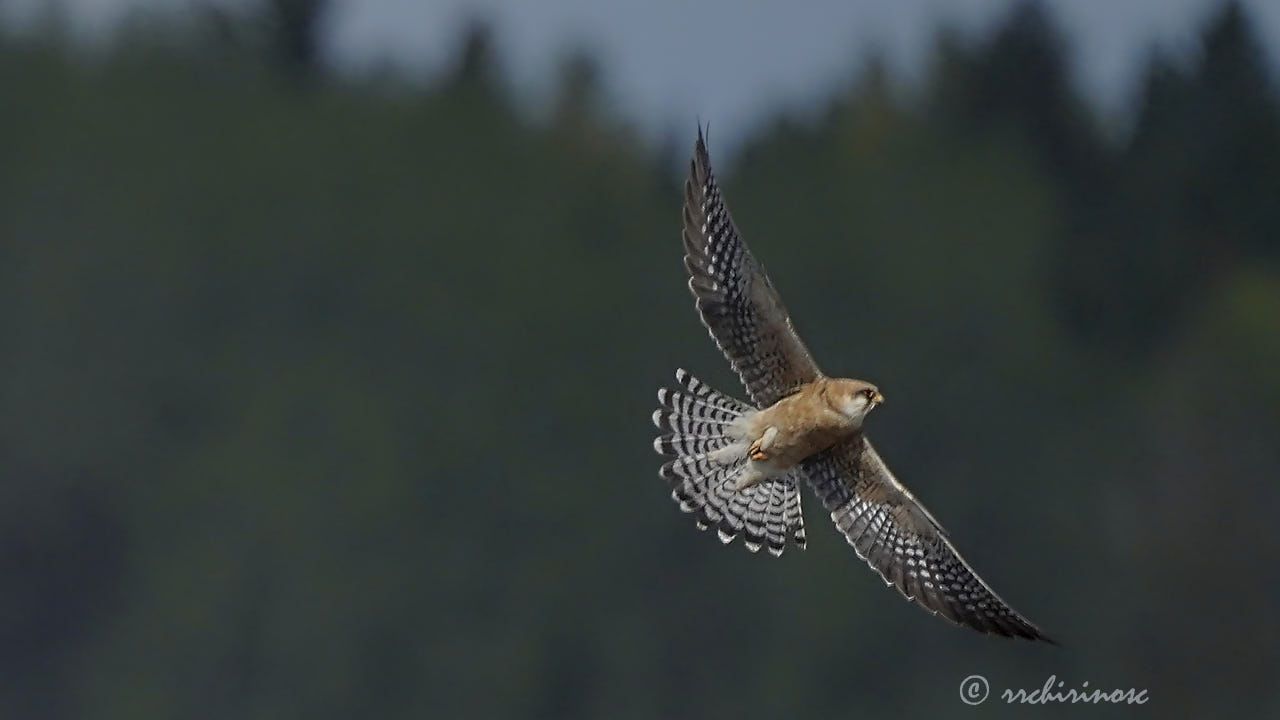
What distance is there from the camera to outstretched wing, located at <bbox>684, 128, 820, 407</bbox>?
33.3 ft

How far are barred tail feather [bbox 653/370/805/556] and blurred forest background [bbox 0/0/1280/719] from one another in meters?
11.3

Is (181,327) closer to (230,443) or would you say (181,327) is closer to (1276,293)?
(230,443)

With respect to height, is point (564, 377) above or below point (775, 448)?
below

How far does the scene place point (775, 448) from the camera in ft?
33.6

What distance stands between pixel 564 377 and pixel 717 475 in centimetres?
1670

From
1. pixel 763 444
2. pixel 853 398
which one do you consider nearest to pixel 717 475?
pixel 763 444

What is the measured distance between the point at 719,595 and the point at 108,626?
6.81 meters

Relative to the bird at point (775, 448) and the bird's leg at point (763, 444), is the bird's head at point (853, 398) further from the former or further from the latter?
Answer: the bird's leg at point (763, 444)

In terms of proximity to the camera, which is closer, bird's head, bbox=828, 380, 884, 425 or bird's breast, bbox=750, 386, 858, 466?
bird's head, bbox=828, 380, 884, 425

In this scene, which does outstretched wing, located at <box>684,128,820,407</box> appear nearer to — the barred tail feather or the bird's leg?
the bird's leg

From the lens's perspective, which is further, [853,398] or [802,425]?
[802,425]

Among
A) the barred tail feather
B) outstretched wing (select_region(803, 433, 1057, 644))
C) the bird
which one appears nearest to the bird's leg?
the bird

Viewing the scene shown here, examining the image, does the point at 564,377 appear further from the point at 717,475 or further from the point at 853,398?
the point at 853,398

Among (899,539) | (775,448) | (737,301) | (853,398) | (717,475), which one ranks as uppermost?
(737,301)
